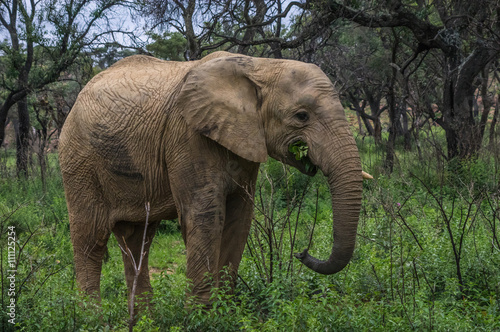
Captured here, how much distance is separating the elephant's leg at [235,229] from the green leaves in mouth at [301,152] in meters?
0.74

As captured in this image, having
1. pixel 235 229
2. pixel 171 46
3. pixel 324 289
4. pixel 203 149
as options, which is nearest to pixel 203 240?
pixel 235 229

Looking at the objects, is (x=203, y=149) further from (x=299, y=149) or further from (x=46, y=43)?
(x=46, y=43)

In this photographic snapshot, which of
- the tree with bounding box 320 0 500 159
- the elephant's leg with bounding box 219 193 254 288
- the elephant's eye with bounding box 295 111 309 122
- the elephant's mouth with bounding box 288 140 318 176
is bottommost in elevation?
the elephant's leg with bounding box 219 193 254 288

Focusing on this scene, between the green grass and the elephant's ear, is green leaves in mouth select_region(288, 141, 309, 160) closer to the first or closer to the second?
the elephant's ear

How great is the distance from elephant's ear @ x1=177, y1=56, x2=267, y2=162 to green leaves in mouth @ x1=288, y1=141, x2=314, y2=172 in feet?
0.69

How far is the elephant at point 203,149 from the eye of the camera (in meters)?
3.88

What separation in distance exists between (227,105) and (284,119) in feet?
1.44

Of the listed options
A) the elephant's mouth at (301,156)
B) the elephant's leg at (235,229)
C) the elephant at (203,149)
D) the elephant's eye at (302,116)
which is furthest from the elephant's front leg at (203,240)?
the elephant's eye at (302,116)

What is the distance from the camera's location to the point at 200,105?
4094mm

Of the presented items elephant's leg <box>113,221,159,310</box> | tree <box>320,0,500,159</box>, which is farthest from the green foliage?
elephant's leg <box>113,221,159,310</box>

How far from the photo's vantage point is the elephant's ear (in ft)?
13.2

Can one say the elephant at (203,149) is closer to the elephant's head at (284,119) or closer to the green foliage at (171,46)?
the elephant's head at (284,119)

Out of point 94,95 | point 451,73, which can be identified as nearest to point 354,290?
point 94,95

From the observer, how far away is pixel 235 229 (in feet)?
15.2
